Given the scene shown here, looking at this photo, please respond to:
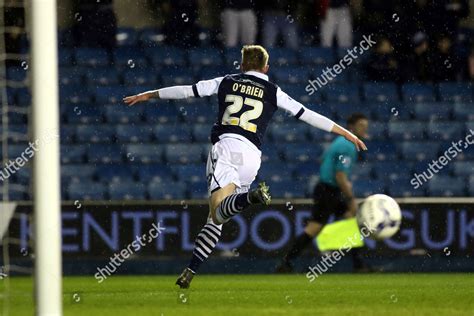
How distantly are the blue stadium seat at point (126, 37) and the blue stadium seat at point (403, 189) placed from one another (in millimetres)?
3643

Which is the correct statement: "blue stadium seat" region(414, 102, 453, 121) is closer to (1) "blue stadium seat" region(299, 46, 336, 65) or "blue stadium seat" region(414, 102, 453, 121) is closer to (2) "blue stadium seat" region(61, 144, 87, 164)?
(1) "blue stadium seat" region(299, 46, 336, 65)

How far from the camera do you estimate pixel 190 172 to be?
13.8 metres

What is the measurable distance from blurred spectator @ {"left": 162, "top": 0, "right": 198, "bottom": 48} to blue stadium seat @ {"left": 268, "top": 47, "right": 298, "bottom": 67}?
96cm

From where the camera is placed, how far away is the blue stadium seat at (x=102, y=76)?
14.6 m

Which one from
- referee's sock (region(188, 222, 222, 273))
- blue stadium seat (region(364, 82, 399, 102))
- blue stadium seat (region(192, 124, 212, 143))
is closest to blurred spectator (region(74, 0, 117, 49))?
blue stadium seat (region(192, 124, 212, 143))

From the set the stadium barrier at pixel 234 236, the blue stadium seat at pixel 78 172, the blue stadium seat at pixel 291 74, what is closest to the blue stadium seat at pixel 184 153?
the blue stadium seat at pixel 78 172

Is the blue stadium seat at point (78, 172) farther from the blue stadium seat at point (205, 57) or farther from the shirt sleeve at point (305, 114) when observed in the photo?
the shirt sleeve at point (305, 114)

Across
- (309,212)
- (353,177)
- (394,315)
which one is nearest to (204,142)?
(353,177)

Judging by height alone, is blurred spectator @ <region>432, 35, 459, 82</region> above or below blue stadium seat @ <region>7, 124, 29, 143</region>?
above

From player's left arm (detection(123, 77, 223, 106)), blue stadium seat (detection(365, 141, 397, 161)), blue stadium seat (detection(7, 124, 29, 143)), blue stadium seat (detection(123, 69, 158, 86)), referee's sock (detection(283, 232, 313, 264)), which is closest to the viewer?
player's left arm (detection(123, 77, 223, 106))

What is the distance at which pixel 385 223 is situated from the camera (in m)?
9.25

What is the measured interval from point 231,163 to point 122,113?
6179 millimetres

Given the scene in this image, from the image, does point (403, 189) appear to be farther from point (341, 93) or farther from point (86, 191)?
point (86, 191)

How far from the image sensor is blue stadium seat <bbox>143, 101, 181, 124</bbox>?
1438 centimetres
